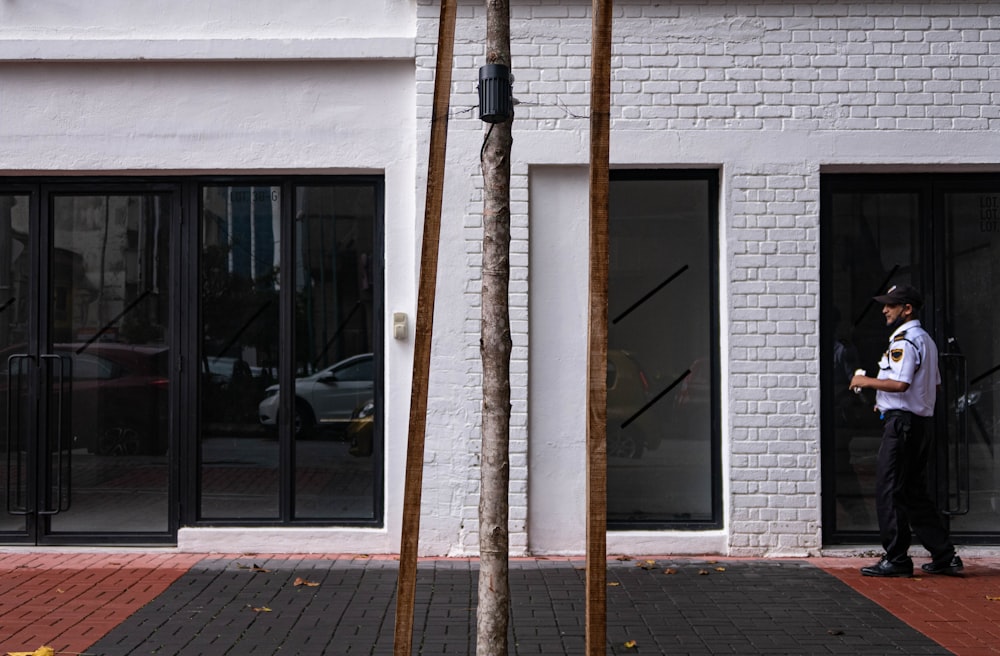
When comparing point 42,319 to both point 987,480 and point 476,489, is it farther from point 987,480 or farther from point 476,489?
point 987,480

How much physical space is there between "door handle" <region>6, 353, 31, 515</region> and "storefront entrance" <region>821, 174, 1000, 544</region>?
6.13 meters

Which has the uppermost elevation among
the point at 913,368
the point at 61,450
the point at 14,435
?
the point at 913,368

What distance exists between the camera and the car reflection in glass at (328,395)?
8.98 m

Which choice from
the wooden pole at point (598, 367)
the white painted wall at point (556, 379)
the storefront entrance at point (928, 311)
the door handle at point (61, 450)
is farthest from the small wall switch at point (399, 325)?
the wooden pole at point (598, 367)

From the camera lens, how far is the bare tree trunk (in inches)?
189

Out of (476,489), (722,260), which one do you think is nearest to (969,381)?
(722,260)

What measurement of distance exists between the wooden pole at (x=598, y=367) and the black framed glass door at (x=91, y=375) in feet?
17.6

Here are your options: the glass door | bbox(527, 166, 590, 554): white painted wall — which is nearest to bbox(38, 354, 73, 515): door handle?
bbox(527, 166, 590, 554): white painted wall

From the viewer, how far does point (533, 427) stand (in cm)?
876

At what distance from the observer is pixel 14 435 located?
29.7 ft

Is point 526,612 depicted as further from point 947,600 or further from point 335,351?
point 335,351

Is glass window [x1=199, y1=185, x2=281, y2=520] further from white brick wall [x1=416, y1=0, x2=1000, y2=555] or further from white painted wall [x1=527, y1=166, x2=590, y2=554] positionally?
white painted wall [x1=527, y1=166, x2=590, y2=554]

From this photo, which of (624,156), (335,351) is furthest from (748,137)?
(335,351)

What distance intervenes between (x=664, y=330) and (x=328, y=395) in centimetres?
260
